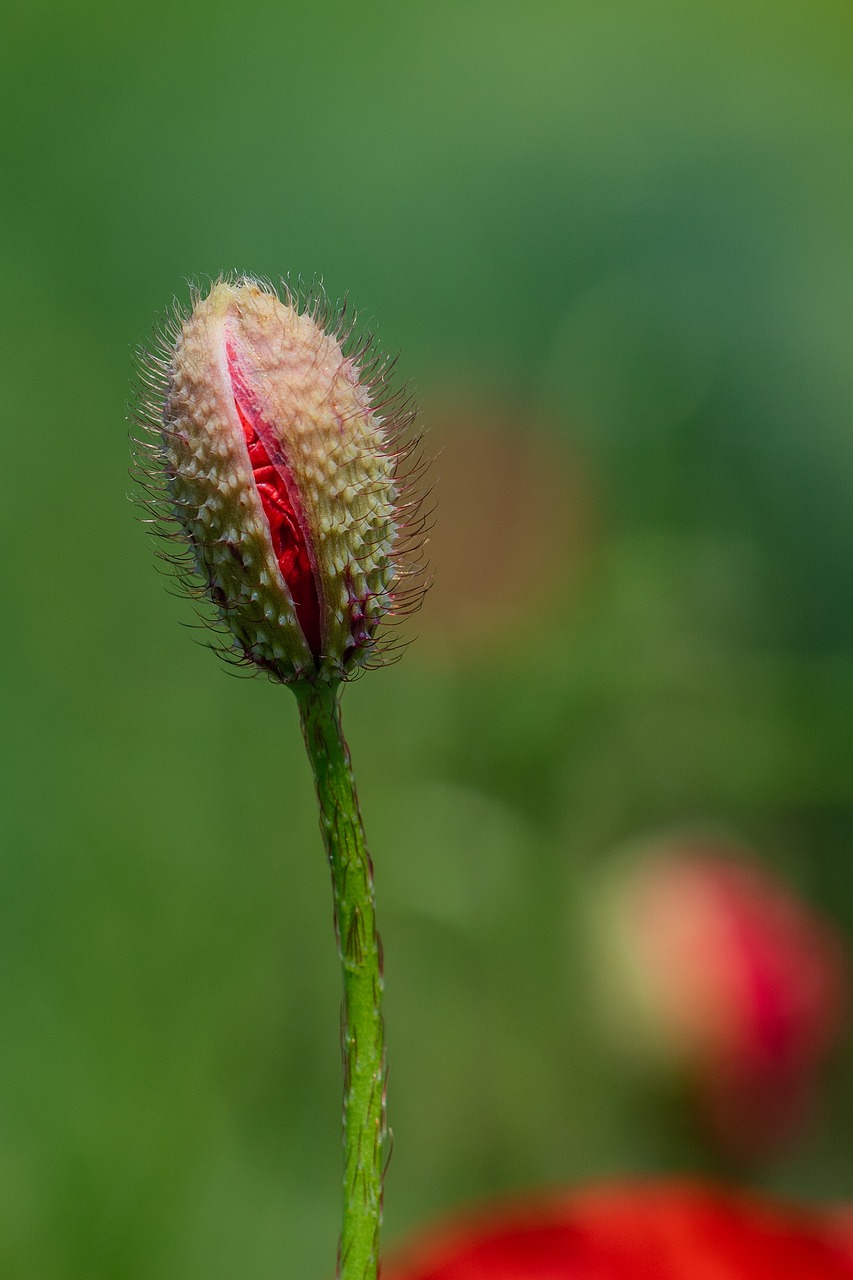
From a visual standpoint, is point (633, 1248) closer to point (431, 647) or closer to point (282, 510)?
point (282, 510)

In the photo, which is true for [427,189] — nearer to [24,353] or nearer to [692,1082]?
[24,353]

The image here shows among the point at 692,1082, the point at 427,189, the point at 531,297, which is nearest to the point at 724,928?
the point at 692,1082

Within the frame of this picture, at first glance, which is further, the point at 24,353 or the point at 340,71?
the point at 340,71

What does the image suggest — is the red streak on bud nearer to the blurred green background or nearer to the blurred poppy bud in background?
the blurred green background

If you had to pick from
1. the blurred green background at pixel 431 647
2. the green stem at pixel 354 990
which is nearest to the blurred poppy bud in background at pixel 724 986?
the blurred green background at pixel 431 647

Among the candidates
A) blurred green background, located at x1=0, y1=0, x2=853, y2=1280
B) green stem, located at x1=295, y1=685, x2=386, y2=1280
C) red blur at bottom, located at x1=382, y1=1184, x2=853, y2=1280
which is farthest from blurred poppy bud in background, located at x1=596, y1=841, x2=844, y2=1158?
green stem, located at x1=295, y1=685, x2=386, y2=1280

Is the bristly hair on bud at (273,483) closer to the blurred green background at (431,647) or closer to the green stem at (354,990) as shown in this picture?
the green stem at (354,990)
